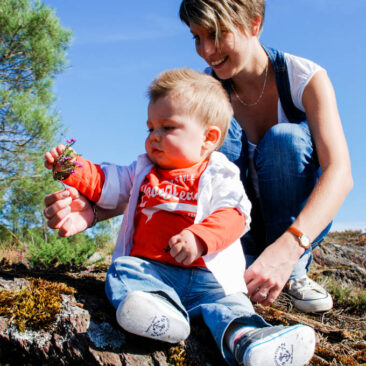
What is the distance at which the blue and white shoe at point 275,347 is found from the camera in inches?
56.4

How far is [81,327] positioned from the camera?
5.20 feet

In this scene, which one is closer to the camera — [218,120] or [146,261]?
[146,261]

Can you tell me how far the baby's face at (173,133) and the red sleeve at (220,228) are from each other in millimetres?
403

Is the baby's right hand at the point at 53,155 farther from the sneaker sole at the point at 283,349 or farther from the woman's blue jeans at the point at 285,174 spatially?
the woman's blue jeans at the point at 285,174

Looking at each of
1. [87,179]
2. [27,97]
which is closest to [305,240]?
[87,179]

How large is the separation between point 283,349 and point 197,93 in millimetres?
1343

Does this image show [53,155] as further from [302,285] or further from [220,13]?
[302,285]

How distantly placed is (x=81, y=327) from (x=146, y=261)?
16.0 inches

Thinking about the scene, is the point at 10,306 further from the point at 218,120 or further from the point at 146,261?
the point at 218,120

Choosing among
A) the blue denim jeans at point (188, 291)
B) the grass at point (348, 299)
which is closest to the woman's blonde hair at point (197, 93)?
the blue denim jeans at point (188, 291)

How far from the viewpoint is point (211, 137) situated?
221cm

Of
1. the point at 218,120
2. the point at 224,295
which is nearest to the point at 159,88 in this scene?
the point at 218,120

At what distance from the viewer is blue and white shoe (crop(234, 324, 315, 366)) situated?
1.43 m

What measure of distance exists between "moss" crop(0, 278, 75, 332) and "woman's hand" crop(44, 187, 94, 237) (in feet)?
1.00
